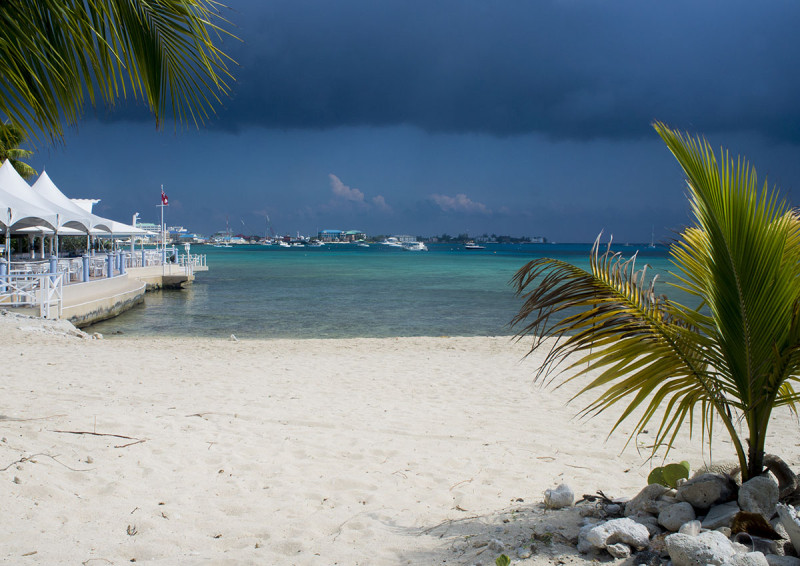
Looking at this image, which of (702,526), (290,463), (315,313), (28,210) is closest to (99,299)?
(28,210)

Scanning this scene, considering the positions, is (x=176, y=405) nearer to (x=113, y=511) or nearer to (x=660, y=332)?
(x=113, y=511)

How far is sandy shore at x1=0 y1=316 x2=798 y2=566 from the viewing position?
3.03 metres

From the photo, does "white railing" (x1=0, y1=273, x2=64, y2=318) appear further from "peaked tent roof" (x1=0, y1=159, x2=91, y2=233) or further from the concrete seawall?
"peaked tent roof" (x1=0, y1=159, x2=91, y2=233)

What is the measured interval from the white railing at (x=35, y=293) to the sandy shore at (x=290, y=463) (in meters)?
7.00

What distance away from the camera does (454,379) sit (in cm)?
827

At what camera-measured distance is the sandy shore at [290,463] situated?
9.95 ft

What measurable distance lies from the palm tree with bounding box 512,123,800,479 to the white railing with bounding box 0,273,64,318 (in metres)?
15.5

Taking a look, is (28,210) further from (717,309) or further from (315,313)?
(717,309)

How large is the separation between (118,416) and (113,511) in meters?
2.15

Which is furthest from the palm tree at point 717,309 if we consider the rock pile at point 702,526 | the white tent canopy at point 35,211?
the white tent canopy at point 35,211

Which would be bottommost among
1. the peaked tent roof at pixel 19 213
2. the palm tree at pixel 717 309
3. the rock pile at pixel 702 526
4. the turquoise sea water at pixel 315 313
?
the turquoise sea water at pixel 315 313

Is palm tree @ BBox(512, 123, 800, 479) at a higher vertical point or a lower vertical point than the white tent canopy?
lower

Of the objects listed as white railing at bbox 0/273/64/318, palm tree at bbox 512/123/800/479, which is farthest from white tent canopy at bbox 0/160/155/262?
palm tree at bbox 512/123/800/479

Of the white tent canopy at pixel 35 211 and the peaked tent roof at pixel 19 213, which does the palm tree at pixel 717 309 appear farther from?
the peaked tent roof at pixel 19 213
